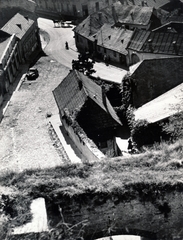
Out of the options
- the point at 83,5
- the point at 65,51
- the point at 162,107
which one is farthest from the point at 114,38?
the point at 162,107

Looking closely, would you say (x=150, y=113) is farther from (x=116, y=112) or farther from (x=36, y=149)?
(x=36, y=149)

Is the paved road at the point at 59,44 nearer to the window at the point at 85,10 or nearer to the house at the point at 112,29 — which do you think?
the house at the point at 112,29

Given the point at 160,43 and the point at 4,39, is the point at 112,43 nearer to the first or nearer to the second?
the point at 160,43

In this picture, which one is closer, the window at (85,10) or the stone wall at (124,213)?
the stone wall at (124,213)

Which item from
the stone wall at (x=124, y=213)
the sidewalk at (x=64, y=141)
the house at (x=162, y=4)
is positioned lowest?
the house at (x=162, y=4)

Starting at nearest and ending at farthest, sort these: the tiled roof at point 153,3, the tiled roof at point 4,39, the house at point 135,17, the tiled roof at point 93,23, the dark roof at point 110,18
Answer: the tiled roof at point 4,39 → the tiled roof at point 93,23 → the house at point 135,17 → the dark roof at point 110,18 → the tiled roof at point 153,3

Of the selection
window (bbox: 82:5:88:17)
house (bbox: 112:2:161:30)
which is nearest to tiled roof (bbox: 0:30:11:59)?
house (bbox: 112:2:161:30)

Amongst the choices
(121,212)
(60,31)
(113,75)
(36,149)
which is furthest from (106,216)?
(60,31)

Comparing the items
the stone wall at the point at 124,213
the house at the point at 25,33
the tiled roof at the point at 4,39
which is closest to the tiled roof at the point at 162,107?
the stone wall at the point at 124,213
